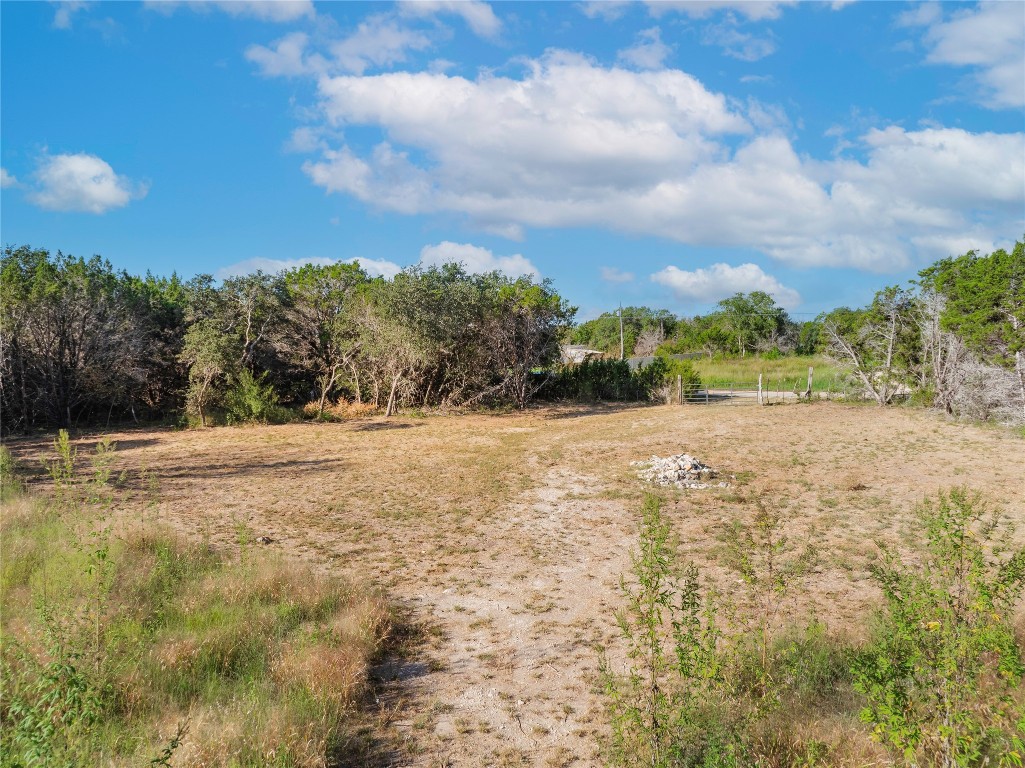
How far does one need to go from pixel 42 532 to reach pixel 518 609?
17.5 ft

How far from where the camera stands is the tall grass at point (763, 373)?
31038mm

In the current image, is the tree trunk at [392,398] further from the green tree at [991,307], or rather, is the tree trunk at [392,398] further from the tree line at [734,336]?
the tree line at [734,336]

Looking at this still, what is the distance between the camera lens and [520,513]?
9445 millimetres

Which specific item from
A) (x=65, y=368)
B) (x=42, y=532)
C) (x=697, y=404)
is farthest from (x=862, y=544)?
(x=65, y=368)

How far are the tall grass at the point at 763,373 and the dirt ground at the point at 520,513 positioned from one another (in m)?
12.5

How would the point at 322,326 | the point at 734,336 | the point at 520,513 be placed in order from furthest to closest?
the point at 734,336 < the point at 322,326 < the point at 520,513

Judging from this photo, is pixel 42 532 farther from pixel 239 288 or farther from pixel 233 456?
pixel 239 288

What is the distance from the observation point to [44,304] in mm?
17438

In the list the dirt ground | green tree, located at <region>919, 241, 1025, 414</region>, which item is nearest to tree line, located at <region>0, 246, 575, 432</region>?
the dirt ground

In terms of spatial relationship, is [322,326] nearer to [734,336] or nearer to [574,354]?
[574,354]

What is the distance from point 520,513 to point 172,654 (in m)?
5.70

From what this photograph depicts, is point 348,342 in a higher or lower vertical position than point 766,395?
higher

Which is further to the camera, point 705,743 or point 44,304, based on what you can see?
point 44,304

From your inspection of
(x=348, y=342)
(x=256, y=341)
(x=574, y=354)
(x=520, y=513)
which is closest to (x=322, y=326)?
(x=348, y=342)
